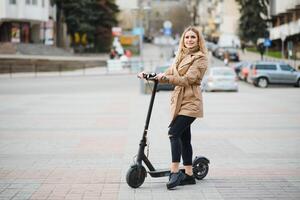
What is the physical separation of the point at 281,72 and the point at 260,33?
43548mm

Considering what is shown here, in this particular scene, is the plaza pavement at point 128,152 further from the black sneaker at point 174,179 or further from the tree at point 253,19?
the tree at point 253,19

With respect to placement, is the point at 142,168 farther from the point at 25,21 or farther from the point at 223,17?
the point at 223,17

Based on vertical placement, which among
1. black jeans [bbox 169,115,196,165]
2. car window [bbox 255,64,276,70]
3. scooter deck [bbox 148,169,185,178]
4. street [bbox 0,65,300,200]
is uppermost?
black jeans [bbox 169,115,196,165]

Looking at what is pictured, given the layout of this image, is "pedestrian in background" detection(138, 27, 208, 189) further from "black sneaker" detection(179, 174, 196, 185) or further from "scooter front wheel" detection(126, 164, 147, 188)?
"scooter front wheel" detection(126, 164, 147, 188)

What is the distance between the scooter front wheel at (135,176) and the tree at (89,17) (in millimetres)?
64603

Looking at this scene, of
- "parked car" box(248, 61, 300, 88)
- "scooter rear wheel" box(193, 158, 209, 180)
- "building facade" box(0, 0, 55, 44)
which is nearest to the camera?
"scooter rear wheel" box(193, 158, 209, 180)

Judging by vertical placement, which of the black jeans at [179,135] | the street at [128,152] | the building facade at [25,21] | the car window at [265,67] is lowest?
the street at [128,152]

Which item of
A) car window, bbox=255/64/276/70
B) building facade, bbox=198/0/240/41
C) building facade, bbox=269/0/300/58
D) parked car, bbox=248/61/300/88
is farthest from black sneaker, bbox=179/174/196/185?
building facade, bbox=198/0/240/41

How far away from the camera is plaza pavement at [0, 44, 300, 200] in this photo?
7.40m

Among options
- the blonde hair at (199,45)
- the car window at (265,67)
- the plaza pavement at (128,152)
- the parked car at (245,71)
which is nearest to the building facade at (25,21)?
the parked car at (245,71)

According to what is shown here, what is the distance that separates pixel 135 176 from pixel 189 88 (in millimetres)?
1258

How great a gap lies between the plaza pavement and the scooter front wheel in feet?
0.28

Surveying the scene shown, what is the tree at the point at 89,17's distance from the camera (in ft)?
234

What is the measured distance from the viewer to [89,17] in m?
72.3
